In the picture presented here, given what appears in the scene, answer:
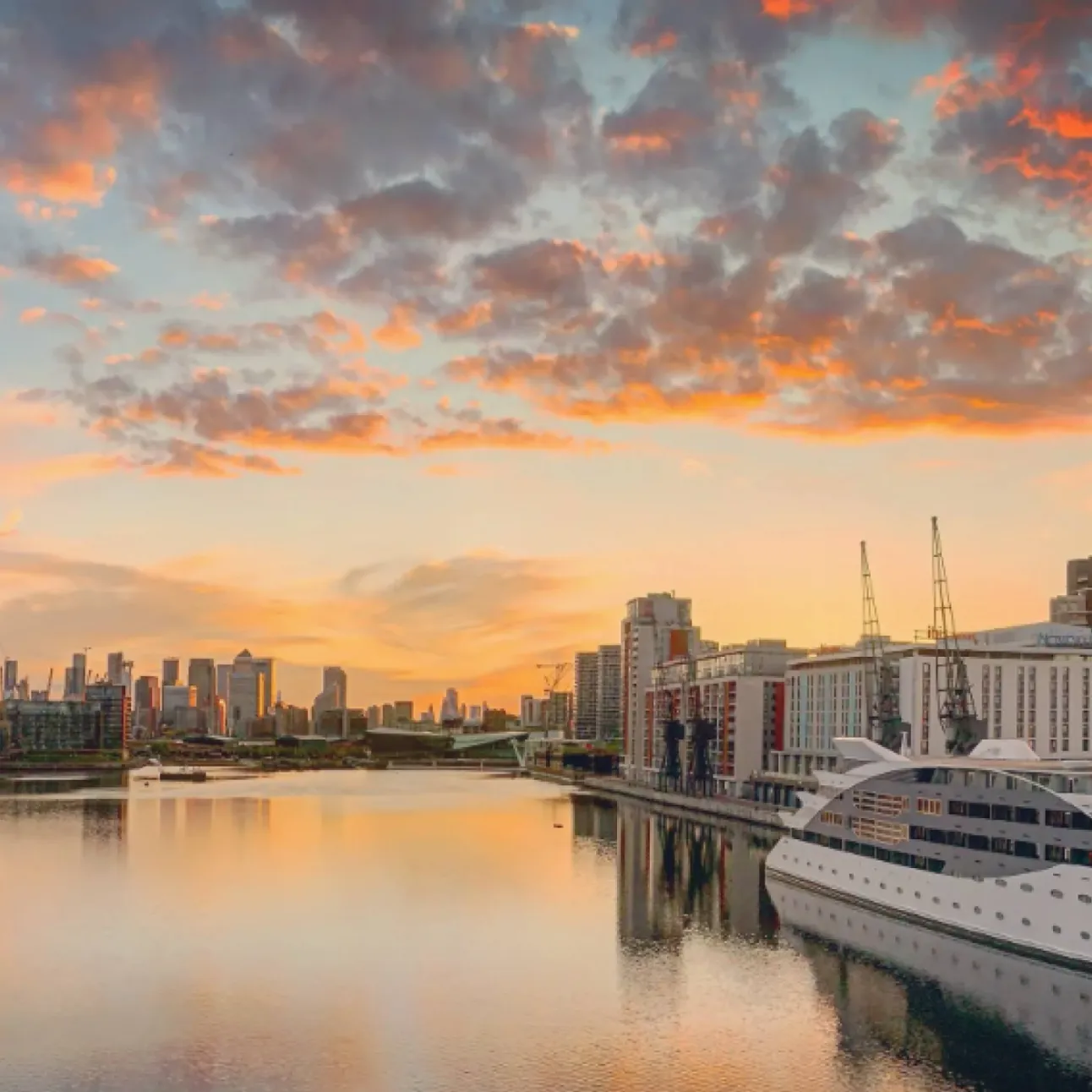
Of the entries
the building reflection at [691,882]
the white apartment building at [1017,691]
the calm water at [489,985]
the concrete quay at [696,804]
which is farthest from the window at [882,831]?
the white apartment building at [1017,691]

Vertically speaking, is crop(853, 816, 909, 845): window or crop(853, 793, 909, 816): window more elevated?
crop(853, 793, 909, 816): window

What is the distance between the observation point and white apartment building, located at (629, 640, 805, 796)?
5221 inches

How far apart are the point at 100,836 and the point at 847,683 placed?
213 ft

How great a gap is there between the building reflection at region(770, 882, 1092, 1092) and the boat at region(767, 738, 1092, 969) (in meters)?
1.10

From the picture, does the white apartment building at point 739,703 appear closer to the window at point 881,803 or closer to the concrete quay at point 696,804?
the concrete quay at point 696,804

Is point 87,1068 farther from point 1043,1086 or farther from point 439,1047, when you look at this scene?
point 1043,1086

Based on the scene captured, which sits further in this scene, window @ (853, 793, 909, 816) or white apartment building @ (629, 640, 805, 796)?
white apartment building @ (629, 640, 805, 796)

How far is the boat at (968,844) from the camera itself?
4428 cm

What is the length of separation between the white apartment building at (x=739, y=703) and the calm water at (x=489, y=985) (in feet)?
170

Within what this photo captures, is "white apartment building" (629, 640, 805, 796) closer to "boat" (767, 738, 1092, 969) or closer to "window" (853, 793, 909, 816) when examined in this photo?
"boat" (767, 738, 1092, 969)

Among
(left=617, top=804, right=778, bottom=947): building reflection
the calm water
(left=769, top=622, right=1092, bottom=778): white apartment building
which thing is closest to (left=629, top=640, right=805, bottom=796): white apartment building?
(left=769, top=622, right=1092, bottom=778): white apartment building

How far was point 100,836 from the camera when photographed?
307ft

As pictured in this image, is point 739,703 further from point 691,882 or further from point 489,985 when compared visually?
point 489,985

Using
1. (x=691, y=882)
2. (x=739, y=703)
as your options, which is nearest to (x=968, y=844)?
(x=691, y=882)
